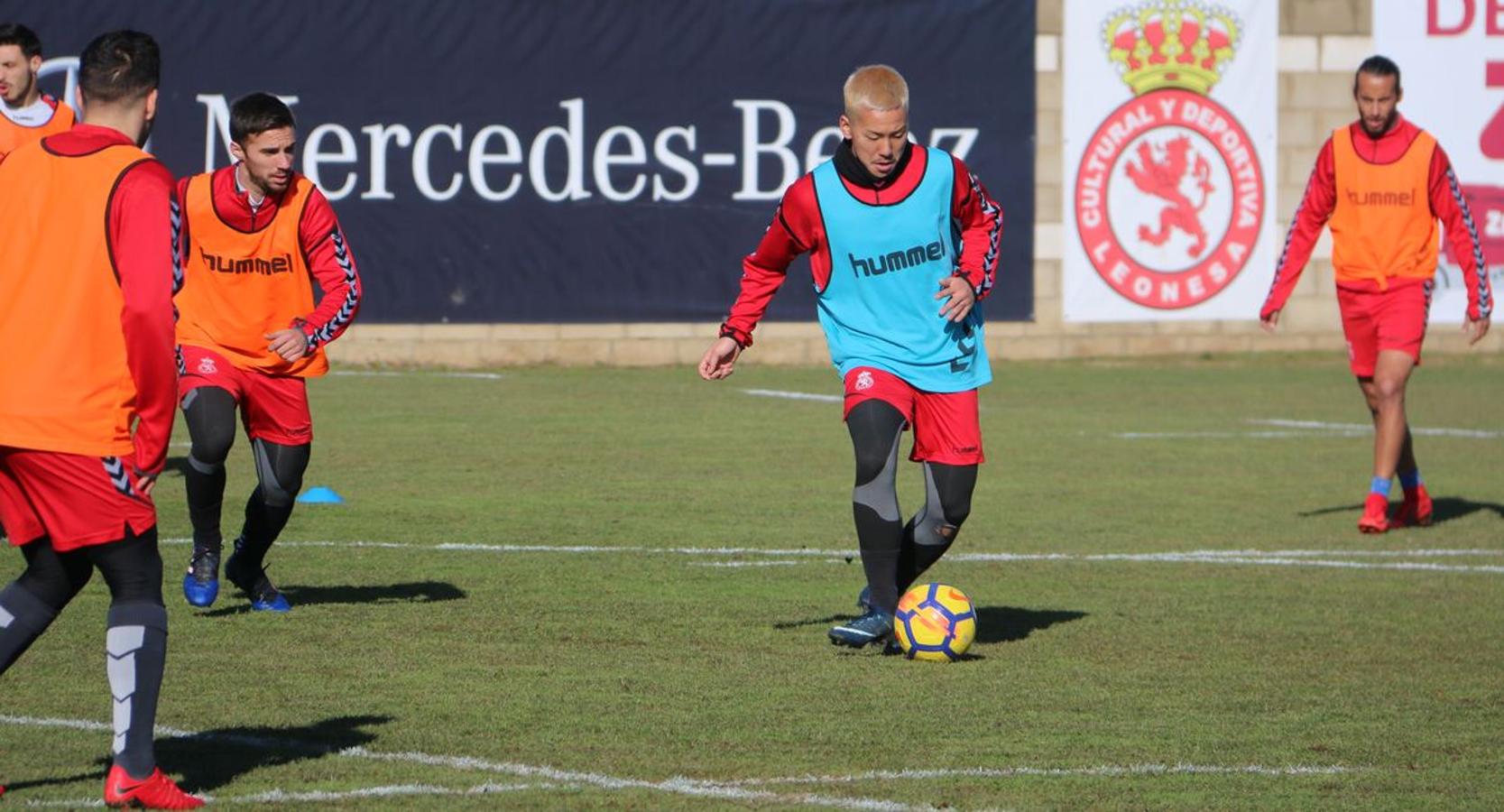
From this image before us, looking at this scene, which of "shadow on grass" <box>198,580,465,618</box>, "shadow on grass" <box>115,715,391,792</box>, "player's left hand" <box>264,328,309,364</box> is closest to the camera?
"shadow on grass" <box>115,715,391,792</box>

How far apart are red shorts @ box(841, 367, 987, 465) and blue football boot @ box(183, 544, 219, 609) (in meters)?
2.57

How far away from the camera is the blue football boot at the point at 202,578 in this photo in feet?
29.5

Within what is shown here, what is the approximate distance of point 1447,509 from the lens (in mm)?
13109

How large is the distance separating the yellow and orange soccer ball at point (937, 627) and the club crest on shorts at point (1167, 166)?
646 inches

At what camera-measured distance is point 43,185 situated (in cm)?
548

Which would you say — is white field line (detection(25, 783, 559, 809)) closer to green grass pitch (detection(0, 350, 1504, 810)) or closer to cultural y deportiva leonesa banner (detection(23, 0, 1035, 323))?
green grass pitch (detection(0, 350, 1504, 810))

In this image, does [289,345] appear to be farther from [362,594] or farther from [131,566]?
[131,566]

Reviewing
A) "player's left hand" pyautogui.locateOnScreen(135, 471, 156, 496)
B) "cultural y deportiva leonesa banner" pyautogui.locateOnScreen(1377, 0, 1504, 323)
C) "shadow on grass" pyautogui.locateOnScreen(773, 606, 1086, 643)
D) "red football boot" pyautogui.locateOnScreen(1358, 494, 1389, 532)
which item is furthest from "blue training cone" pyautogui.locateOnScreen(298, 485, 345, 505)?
"cultural y deportiva leonesa banner" pyautogui.locateOnScreen(1377, 0, 1504, 323)

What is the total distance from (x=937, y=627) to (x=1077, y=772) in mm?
1833

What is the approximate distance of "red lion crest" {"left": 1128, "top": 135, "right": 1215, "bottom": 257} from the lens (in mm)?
24125

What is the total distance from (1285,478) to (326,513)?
592cm

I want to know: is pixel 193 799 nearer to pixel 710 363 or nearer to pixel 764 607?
pixel 710 363

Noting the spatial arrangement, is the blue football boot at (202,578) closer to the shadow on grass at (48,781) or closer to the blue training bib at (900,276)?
the blue training bib at (900,276)

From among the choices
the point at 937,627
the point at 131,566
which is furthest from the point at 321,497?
the point at 131,566
